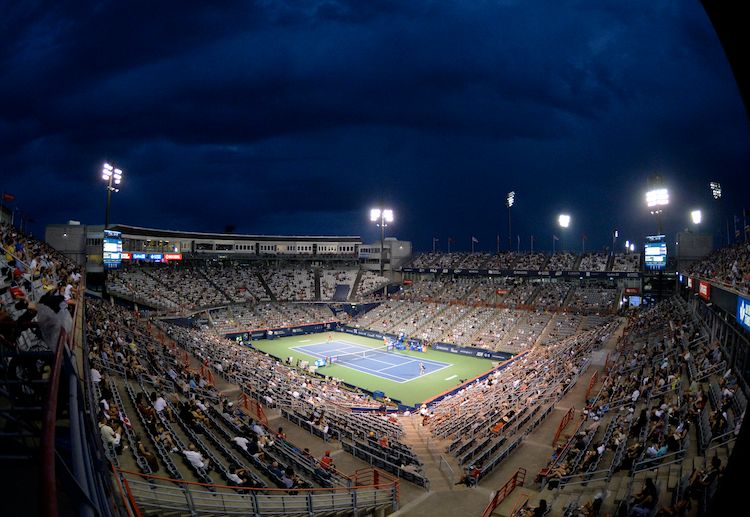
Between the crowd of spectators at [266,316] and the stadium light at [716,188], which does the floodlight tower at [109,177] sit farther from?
the stadium light at [716,188]

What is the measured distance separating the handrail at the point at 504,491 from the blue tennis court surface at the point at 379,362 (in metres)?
22.3

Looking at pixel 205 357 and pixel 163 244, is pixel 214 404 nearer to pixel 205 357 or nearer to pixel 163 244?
pixel 205 357

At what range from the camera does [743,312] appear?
53.4ft

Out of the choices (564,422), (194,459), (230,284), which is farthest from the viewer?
(230,284)

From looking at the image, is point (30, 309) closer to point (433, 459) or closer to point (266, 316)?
point (433, 459)

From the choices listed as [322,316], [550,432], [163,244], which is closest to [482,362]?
[550,432]

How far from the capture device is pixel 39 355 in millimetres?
6164

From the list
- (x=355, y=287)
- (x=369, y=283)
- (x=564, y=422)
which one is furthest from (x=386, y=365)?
(x=369, y=283)

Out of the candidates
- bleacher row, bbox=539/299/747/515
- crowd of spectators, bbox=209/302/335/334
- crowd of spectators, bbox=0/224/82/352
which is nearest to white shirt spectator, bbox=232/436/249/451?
crowd of spectators, bbox=0/224/82/352

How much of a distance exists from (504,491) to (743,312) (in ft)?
36.2

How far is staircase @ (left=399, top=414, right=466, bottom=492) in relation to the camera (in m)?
16.4

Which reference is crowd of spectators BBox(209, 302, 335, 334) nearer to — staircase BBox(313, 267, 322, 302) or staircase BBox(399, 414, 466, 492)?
staircase BBox(313, 267, 322, 302)

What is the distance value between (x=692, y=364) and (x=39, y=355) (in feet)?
75.1

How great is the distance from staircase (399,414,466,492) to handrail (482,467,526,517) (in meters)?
1.61
